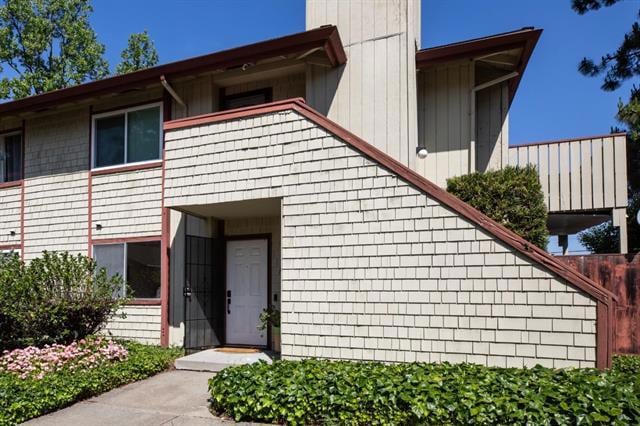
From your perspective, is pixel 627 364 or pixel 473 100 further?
pixel 473 100

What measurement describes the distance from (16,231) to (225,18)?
8.92 meters

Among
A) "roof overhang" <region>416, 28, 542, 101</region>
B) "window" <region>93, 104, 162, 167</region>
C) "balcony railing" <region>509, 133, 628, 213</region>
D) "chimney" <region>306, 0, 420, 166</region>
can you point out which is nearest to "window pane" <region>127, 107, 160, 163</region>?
"window" <region>93, 104, 162, 167</region>

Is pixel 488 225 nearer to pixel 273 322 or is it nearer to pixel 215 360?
pixel 273 322

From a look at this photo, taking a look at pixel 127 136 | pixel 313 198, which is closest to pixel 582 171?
pixel 313 198

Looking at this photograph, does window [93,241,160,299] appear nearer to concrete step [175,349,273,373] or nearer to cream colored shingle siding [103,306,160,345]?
cream colored shingle siding [103,306,160,345]

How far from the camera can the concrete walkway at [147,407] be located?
5438 millimetres

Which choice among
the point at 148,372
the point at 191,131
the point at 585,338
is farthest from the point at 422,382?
the point at 191,131

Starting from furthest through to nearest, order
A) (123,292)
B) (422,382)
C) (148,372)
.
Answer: (123,292) → (148,372) → (422,382)

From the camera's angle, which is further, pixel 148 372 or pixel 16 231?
pixel 16 231

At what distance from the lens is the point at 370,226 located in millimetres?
6332

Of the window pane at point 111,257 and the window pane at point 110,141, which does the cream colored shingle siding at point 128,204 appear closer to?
the window pane at point 111,257

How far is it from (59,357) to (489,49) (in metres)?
8.93

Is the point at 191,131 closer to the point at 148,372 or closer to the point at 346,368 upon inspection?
the point at 148,372

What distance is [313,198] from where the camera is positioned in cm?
670
